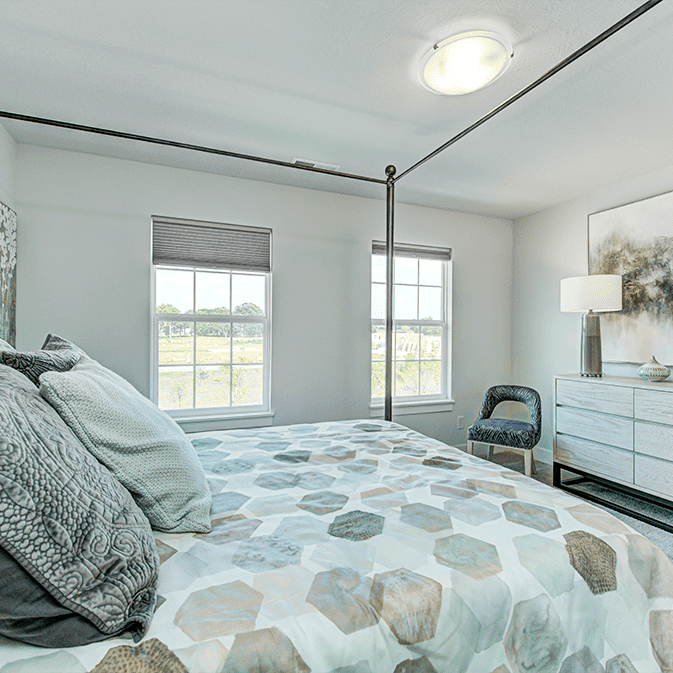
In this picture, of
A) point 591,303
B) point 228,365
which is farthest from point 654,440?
point 228,365

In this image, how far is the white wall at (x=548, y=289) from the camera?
3.93 m

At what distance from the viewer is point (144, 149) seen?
9.85ft

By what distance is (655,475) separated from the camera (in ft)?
9.39

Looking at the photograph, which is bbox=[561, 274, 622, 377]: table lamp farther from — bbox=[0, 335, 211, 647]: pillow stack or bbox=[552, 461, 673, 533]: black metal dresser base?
bbox=[0, 335, 211, 647]: pillow stack

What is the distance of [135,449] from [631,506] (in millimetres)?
3545

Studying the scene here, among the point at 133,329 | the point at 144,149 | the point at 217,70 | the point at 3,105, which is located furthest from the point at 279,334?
the point at 3,105

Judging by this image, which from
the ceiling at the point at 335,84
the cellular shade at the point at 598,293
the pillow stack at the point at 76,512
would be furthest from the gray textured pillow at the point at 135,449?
the cellular shade at the point at 598,293

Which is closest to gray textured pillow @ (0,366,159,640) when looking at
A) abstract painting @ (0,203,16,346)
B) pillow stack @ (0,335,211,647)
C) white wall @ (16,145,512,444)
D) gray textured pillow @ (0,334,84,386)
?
pillow stack @ (0,335,211,647)

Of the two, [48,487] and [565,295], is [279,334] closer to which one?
[565,295]

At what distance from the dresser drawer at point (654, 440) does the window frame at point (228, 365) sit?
9.10 feet

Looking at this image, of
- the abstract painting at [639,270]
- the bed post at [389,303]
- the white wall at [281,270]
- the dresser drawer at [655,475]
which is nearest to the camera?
the dresser drawer at [655,475]

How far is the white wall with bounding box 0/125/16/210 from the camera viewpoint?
270cm

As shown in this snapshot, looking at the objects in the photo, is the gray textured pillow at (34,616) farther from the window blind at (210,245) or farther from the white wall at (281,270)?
the window blind at (210,245)

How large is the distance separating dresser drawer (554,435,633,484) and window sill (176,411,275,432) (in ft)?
8.09
